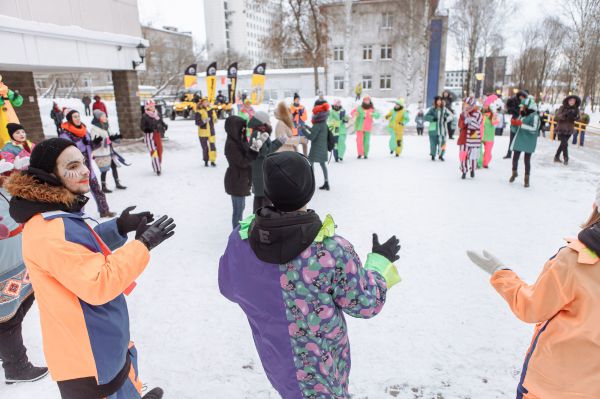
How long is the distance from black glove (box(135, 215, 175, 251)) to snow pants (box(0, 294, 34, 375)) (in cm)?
156

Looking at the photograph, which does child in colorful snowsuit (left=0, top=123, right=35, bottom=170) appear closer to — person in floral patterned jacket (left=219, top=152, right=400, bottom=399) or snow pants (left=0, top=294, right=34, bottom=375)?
snow pants (left=0, top=294, right=34, bottom=375)

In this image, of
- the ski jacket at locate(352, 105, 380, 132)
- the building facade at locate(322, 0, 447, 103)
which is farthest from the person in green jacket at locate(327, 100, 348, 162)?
the building facade at locate(322, 0, 447, 103)

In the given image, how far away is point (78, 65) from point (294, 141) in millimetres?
9215

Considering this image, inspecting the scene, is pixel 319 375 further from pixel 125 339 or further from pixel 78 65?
pixel 78 65

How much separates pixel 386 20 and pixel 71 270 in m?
37.5

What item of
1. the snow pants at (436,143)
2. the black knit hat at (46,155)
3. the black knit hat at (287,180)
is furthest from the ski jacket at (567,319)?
the snow pants at (436,143)

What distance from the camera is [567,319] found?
4.89ft

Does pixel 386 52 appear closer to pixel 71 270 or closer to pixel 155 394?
pixel 155 394

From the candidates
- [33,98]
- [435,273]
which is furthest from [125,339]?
[33,98]

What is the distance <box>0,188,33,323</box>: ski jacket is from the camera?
2.66 meters

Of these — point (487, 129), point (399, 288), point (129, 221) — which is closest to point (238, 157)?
point (399, 288)

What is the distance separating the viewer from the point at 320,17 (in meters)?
25.7

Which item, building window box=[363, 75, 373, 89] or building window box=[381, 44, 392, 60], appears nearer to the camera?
building window box=[381, 44, 392, 60]

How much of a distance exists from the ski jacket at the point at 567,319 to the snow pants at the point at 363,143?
9539 mm
